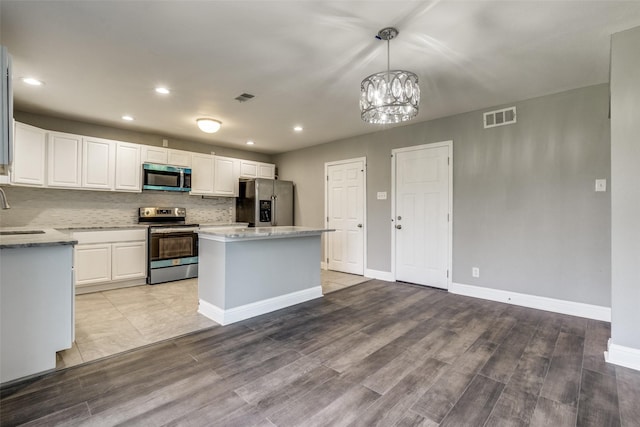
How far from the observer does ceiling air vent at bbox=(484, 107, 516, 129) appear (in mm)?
3650

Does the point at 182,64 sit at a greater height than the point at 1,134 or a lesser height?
greater

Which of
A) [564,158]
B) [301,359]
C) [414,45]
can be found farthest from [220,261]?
[564,158]

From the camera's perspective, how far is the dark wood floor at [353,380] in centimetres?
167

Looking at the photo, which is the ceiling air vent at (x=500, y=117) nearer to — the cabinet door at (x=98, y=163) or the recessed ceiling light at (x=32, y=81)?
the recessed ceiling light at (x=32, y=81)

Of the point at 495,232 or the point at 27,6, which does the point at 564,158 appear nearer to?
the point at 495,232

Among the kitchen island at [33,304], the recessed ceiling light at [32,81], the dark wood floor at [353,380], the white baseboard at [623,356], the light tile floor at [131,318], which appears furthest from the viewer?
the recessed ceiling light at [32,81]

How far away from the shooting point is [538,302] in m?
3.46

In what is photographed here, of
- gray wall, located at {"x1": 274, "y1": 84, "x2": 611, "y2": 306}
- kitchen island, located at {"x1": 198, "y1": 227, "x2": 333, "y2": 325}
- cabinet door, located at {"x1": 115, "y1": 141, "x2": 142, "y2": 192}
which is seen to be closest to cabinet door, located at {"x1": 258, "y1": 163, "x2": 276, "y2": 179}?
cabinet door, located at {"x1": 115, "y1": 141, "x2": 142, "y2": 192}

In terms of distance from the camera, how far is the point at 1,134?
76.9 inches

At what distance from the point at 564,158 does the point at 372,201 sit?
2580 mm

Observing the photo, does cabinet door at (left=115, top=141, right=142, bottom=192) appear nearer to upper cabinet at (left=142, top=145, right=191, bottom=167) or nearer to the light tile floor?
upper cabinet at (left=142, top=145, right=191, bottom=167)

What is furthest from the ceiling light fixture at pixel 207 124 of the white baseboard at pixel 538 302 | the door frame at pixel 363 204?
the white baseboard at pixel 538 302

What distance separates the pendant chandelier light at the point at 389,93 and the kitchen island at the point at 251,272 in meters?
1.60

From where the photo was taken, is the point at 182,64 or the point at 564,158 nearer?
the point at 182,64
